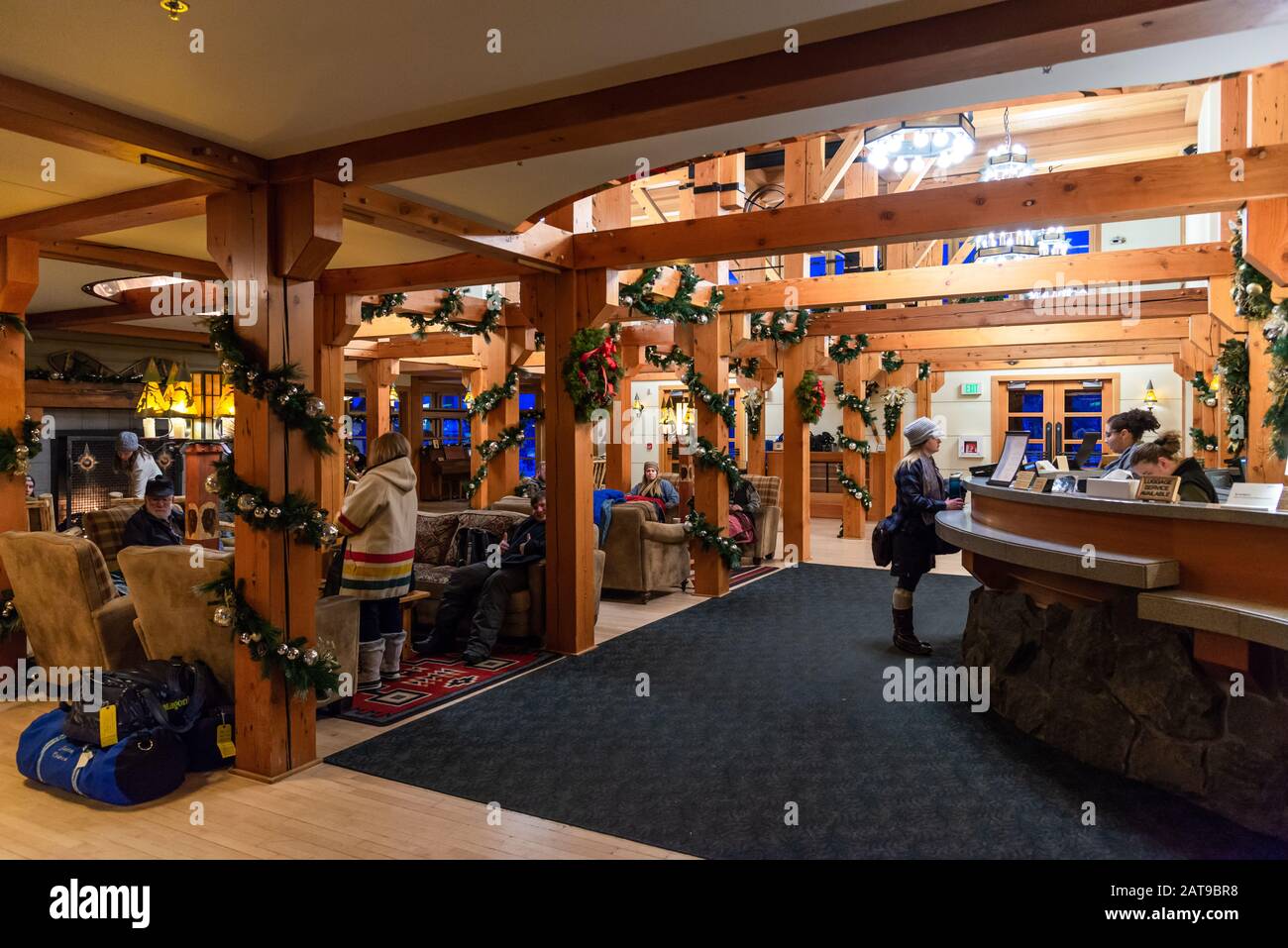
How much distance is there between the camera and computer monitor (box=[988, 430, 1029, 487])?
19.0 feet

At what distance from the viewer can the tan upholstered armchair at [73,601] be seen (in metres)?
4.59

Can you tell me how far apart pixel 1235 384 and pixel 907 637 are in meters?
3.76

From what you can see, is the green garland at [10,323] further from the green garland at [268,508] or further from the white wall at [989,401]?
the white wall at [989,401]

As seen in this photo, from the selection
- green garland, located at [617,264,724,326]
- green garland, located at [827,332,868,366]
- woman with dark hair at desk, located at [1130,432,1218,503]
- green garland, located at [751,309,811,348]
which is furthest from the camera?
green garland, located at [827,332,868,366]

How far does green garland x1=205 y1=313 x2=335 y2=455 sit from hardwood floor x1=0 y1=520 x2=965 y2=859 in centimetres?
161

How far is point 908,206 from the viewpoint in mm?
5152

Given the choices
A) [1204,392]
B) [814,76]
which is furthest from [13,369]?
[1204,392]

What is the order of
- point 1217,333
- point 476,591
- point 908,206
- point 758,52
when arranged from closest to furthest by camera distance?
point 758,52 → point 908,206 → point 476,591 → point 1217,333

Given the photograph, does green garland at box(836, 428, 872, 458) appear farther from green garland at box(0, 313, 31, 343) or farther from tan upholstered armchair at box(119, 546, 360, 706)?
green garland at box(0, 313, 31, 343)

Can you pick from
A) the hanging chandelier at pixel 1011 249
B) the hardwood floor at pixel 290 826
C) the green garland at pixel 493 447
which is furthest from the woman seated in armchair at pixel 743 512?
the hardwood floor at pixel 290 826

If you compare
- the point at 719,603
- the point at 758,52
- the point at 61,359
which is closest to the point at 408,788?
the point at 758,52

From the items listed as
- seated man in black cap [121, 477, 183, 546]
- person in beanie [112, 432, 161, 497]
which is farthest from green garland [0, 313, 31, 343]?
person in beanie [112, 432, 161, 497]
